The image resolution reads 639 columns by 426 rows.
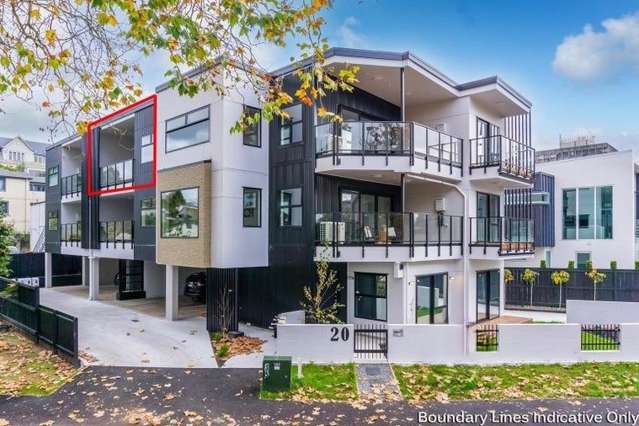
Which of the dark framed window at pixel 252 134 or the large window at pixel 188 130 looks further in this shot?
the large window at pixel 188 130

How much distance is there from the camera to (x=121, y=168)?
17922 mm

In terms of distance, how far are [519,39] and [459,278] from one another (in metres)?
8.33

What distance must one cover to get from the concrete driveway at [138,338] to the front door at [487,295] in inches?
369

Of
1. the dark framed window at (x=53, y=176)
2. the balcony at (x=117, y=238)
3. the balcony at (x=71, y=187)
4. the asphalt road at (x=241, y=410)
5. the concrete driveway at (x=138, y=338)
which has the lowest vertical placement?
the concrete driveway at (x=138, y=338)

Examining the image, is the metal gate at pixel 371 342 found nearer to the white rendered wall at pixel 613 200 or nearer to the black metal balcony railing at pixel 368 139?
the black metal balcony railing at pixel 368 139

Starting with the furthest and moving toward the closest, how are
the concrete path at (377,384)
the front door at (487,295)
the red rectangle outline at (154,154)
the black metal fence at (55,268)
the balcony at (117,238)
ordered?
the black metal fence at (55,268) → the balcony at (117,238) → the red rectangle outline at (154,154) → the front door at (487,295) → the concrete path at (377,384)

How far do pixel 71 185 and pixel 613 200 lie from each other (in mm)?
26981

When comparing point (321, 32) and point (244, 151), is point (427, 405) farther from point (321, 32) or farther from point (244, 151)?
point (244, 151)

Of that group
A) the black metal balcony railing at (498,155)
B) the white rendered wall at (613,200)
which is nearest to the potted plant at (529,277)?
the white rendered wall at (613,200)

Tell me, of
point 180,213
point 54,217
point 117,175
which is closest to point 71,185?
point 54,217

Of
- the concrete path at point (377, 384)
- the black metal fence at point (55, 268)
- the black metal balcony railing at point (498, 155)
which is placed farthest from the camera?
the black metal fence at point (55, 268)

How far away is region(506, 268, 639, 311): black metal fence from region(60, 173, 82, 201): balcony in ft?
69.5

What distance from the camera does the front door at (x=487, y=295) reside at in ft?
49.2

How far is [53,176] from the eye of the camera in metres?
24.3
